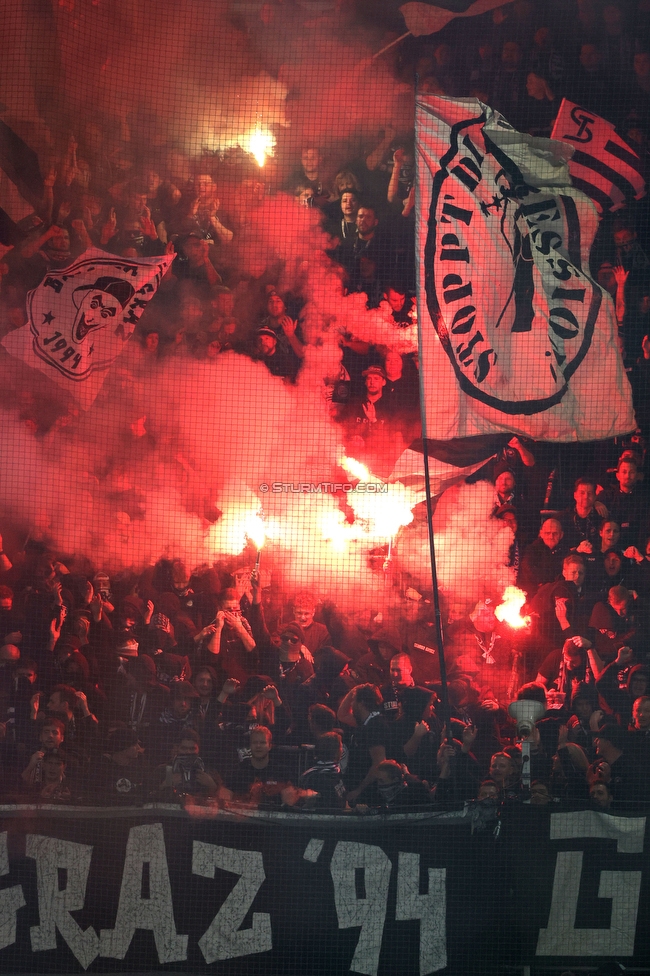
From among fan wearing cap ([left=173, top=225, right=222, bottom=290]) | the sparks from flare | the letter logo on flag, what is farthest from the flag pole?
the letter logo on flag

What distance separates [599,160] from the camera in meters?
4.04

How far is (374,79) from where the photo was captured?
13.5 ft

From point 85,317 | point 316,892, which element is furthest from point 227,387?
point 316,892

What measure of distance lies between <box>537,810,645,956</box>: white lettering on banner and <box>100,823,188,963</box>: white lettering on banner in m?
1.45

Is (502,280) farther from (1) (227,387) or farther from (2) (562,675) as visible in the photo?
(2) (562,675)

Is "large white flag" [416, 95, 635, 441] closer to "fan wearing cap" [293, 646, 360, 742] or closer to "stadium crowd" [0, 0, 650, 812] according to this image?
"stadium crowd" [0, 0, 650, 812]

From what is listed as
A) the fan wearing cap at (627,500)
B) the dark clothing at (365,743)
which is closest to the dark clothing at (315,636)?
the dark clothing at (365,743)

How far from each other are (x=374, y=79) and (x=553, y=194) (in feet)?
3.02

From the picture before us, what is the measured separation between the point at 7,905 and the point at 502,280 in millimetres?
3230

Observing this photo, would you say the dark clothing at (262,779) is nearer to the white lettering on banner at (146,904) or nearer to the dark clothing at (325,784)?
the dark clothing at (325,784)

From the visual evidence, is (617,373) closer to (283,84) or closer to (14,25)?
(283,84)

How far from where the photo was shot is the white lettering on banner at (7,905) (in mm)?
3750

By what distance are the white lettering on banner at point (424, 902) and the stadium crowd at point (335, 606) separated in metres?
0.26

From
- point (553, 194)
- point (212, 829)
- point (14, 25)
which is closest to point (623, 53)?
point (553, 194)
